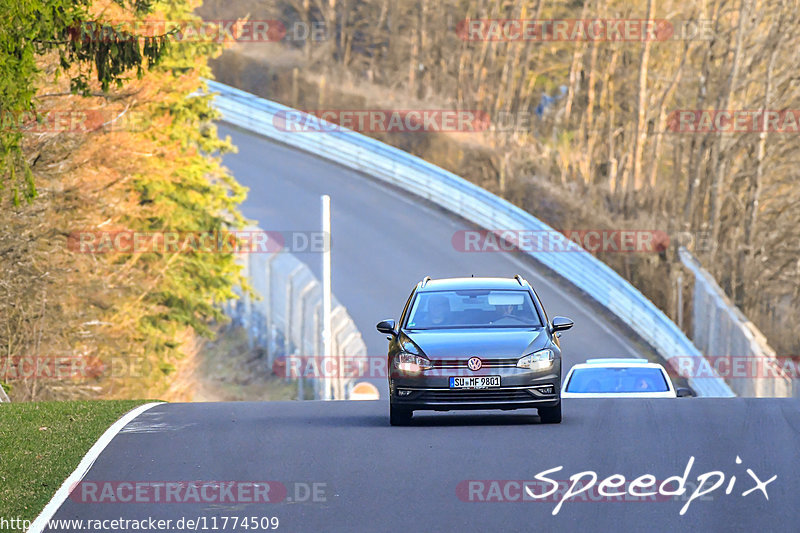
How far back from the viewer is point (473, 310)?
16.8 metres

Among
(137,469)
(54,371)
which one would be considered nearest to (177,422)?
(137,469)

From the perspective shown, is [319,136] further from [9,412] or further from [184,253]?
[9,412]

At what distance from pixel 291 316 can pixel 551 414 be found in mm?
26368

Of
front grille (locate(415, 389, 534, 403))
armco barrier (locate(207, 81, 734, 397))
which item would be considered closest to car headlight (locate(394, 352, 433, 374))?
front grille (locate(415, 389, 534, 403))

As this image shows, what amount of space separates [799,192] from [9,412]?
40.6 metres

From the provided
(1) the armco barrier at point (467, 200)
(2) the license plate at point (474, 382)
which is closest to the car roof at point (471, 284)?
(2) the license plate at point (474, 382)

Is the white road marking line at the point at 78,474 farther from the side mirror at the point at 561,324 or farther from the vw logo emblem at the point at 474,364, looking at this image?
the side mirror at the point at 561,324

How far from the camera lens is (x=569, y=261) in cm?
4434

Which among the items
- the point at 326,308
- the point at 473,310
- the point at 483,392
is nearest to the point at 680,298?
the point at 326,308

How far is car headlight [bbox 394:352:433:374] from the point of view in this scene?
15500 mm

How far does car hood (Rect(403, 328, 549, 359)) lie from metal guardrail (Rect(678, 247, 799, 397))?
16.4 metres

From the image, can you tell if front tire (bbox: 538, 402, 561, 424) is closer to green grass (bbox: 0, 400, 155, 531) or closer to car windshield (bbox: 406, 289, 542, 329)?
car windshield (bbox: 406, 289, 542, 329)

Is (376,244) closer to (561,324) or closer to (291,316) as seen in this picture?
(291,316)

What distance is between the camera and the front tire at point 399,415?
15.9 metres
